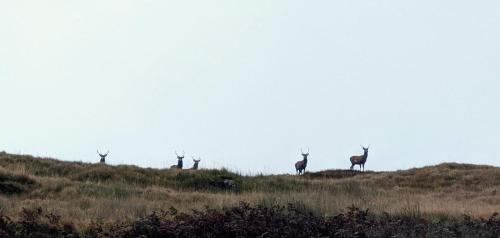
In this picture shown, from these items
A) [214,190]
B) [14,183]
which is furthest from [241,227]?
[214,190]

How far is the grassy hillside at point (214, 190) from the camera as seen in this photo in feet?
46.7

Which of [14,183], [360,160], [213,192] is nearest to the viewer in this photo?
[14,183]

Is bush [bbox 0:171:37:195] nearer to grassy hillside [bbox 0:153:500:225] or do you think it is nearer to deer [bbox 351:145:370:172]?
grassy hillside [bbox 0:153:500:225]

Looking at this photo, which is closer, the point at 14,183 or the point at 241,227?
the point at 241,227

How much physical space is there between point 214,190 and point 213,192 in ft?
1.90

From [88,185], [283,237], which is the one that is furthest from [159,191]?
[283,237]

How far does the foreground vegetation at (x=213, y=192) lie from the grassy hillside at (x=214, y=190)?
2 cm

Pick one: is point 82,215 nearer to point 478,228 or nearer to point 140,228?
point 140,228

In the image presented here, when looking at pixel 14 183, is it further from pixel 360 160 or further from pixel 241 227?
pixel 360 160

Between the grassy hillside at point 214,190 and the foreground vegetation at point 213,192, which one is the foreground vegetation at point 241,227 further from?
the grassy hillside at point 214,190

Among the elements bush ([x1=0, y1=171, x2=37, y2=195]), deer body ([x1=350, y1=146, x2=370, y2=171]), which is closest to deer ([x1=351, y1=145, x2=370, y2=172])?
deer body ([x1=350, y1=146, x2=370, y2=171])

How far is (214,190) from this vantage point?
21.7 meters

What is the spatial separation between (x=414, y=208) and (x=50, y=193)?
826cm

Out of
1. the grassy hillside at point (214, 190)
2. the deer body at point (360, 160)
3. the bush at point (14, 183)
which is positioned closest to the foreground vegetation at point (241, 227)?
the grassy hillside at point (214, 190)
